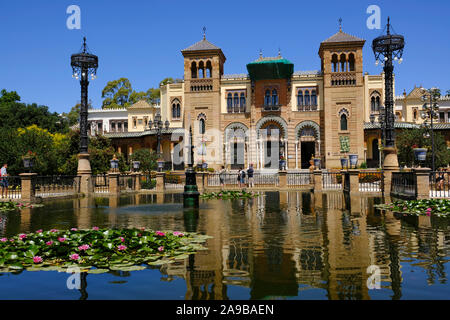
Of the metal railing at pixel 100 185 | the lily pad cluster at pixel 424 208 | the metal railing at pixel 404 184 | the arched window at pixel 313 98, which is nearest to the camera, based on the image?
the lily pad cluster at pixel 424 208

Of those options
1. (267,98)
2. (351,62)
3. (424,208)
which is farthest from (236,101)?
(424,208)

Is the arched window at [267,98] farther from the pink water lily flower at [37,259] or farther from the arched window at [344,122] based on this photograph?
the pink water lily flower at [37,259]

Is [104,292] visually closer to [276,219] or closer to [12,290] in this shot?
[12,290]

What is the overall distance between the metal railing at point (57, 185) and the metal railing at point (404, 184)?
53.3ft

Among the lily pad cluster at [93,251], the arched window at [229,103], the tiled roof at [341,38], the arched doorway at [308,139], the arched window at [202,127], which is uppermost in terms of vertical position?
the tiled roof at [341,38]

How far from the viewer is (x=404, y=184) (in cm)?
1678

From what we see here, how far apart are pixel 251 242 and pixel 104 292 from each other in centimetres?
345

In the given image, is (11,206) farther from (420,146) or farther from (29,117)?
(29,117)

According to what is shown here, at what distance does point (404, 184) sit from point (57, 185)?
17.0m

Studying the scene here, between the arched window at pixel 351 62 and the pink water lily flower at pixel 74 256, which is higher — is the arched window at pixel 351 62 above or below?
above

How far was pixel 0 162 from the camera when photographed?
101 ft

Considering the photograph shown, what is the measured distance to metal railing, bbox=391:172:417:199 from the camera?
1540 cm

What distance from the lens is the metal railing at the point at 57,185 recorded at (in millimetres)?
20955

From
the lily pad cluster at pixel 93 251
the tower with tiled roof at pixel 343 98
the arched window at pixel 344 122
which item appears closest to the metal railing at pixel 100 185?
the lily pad cluster at pixel 93 251
